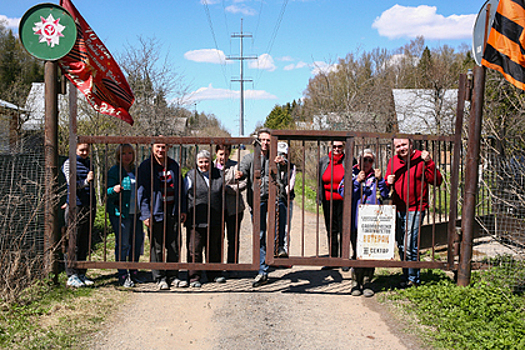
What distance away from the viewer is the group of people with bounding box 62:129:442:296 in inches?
225

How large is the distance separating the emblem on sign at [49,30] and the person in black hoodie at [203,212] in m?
2.18

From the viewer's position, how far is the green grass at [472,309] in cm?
420

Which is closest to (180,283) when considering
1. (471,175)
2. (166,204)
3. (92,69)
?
(166,204)

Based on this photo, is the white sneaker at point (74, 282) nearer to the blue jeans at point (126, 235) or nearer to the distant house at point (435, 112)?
the blue jeans at point (126, 235)

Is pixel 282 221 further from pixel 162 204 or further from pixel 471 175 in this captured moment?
pixel 471 175

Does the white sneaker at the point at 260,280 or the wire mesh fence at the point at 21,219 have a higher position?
the wire mesh fence at the point at 21,219

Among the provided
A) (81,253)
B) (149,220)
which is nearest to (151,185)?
(149,220)

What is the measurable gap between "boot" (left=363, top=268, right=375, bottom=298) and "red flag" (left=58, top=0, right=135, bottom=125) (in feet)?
13.0

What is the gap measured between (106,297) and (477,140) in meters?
4.87

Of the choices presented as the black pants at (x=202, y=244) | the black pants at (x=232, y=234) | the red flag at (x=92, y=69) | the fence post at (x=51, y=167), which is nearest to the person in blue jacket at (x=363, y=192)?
the black pants at (x=232, y=234)

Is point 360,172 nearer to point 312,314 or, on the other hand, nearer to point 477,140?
point 477,140

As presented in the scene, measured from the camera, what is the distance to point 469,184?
5.46m

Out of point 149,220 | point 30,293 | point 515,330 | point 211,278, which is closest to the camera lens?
point 515,330

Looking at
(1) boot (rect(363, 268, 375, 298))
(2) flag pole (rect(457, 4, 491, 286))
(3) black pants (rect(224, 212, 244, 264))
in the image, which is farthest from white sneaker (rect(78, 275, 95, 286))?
(2) flag pole (rect(457, 4, 491, 286))
